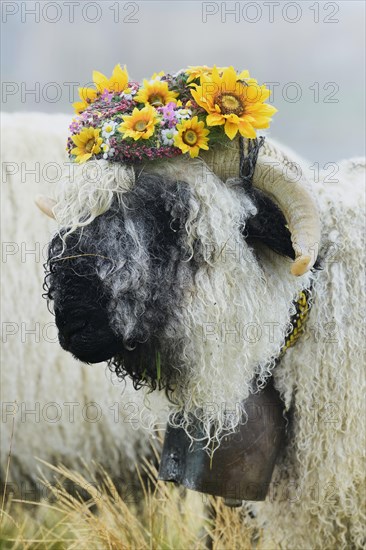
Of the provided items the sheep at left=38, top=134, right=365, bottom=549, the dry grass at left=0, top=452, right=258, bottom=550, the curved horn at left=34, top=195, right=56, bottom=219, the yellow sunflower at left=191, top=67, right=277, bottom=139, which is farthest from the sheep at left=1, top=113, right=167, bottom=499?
the yellow sunflower at left=191, top=67, right=277, bottom=139

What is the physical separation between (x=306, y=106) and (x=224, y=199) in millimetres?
18211

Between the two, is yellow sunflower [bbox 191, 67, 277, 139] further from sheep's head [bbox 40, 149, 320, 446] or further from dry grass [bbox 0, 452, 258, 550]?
dry grass [bbox 0, 452, 258, 550]

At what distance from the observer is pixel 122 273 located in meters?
2.65

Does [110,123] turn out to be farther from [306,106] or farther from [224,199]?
[306,106]

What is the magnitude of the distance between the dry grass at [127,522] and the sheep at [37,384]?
188 mm

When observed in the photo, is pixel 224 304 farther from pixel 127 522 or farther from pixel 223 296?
pixel 127 522

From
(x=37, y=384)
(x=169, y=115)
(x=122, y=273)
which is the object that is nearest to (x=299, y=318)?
(x=122, y=273)

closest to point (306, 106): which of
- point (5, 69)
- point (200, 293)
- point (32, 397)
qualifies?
point (5, 69)

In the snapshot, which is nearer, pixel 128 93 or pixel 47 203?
pixel 128 93

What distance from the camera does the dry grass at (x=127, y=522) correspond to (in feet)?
12.4

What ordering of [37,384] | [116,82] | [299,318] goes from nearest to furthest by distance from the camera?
[116,82], [299,318], [37,384]

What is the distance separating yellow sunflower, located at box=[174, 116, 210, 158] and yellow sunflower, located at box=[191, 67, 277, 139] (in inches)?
2.2

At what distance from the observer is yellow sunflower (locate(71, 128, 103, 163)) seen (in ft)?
9.21

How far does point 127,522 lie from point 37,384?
39.9 inches
